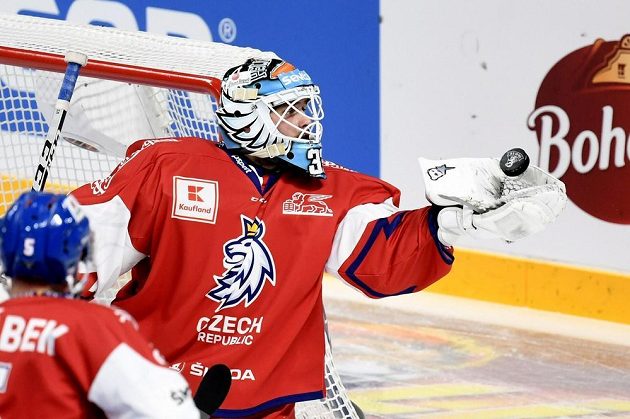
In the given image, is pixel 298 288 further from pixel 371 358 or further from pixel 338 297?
pixel 338 297

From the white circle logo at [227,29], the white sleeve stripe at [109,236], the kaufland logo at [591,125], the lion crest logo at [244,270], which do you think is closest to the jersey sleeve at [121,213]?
the white sleeve stripe at [109,236]

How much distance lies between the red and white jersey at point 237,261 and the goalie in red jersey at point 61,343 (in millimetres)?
1003

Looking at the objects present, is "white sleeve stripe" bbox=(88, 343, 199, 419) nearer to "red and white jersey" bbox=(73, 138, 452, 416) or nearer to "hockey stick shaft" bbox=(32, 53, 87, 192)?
"red and white jersey" bbox=(73, 138, 452, 416)

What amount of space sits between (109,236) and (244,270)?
0.31m

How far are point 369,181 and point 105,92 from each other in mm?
1235

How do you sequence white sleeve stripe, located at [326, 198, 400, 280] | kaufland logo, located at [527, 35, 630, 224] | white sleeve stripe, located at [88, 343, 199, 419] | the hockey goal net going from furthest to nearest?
1. kaufland logo, located at [527, 35, 630, 224]
2. the hockey goal net
3. white sleeve stripe, located at [326, 198, 400, 280]
4. white sleeve stripe, located at [88, 343, 199, 419]

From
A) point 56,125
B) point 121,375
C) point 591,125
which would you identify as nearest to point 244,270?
point 56,125

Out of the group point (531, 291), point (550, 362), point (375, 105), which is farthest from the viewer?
point (375, 105)

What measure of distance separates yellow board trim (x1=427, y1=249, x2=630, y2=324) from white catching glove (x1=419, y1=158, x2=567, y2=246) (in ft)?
8.76

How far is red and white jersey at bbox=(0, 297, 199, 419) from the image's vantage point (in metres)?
2.26

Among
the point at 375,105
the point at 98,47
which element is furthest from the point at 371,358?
the point at 98,47

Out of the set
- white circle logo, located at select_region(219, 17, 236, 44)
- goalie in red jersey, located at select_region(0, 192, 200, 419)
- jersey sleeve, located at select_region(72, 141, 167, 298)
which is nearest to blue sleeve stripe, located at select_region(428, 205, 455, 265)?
jersey sleeve, located at select_region(72, 141, 167, 298)

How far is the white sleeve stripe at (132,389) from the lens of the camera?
226 cm

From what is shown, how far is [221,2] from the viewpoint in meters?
6.86
